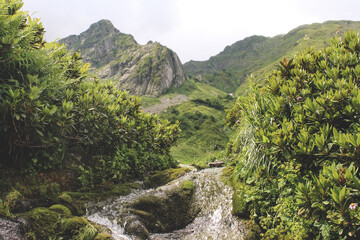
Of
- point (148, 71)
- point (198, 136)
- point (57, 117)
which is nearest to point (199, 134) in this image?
point (198, 136)

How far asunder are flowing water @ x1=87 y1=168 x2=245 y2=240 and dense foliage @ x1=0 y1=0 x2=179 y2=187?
4.90 feet

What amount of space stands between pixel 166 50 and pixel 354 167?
140 meters

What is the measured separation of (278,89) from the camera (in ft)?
19.8

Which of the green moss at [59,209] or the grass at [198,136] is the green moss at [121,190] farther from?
the grass at [198,136]

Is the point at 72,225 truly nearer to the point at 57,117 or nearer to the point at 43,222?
the point at 43,222

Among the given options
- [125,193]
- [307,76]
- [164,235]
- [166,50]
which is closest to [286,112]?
[307,76]

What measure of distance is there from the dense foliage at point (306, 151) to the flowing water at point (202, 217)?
1.68 feet

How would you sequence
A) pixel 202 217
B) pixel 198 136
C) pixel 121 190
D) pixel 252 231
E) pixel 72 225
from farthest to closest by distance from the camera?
pixel 198 136 → pixel 121 190 → pixel 202 217 → pixel 252 231 → pixel 72 225

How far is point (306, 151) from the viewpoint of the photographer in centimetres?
433

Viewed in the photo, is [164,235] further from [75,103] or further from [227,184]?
[75,103]

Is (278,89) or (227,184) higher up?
(278,89)

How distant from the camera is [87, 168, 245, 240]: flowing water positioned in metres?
5.14

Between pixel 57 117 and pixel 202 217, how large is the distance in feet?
16.2

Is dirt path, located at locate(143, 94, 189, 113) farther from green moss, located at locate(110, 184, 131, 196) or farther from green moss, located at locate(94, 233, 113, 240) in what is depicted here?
green moss, located at locate(94, 233, 113, 240)
